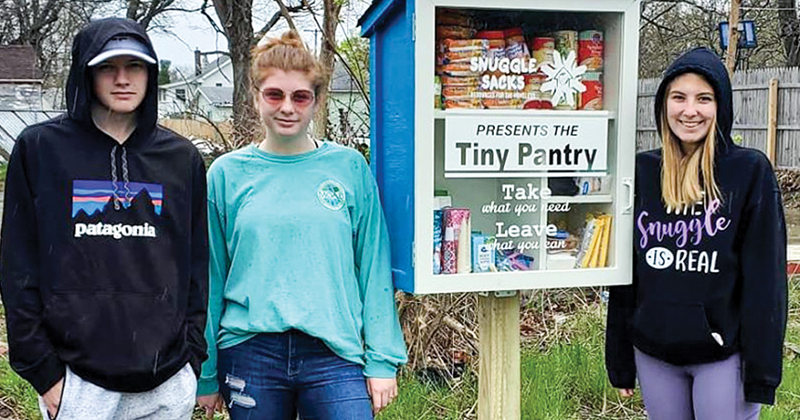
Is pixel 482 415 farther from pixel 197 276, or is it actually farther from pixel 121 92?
pixel 121 92

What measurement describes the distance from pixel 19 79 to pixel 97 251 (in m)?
32.2

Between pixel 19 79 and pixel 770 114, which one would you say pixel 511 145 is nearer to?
pixel 770 114

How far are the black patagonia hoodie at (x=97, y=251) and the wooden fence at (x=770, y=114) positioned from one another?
34.6ft

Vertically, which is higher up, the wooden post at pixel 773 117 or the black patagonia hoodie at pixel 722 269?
the wooden post at pixel 773 117

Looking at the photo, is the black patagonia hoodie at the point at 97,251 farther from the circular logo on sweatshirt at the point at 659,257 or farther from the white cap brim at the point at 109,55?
the circular logo on sweatshirt at the point at 659,257

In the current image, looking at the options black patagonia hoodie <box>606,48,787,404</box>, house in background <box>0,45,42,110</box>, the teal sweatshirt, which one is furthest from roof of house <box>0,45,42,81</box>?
black patagonia hoodie <box>606,48,787,404</box>

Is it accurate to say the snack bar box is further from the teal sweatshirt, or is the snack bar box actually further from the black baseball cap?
the black baseball cap

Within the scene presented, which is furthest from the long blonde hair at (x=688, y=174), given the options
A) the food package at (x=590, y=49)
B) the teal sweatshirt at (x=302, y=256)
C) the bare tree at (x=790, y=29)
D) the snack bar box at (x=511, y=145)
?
the bare tree at (x=790, y=29)

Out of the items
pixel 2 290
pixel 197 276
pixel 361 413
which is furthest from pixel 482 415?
pixel 2 290

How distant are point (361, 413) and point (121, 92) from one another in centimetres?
111

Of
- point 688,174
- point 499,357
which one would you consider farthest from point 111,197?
point 688,174

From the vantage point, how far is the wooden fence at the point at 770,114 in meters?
12.7

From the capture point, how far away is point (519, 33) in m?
2.78

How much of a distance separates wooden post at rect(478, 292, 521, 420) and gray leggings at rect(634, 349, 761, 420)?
404 millimetres
